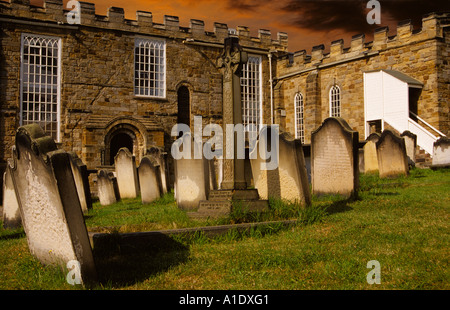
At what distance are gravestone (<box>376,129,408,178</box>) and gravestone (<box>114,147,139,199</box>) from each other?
25.5 ft

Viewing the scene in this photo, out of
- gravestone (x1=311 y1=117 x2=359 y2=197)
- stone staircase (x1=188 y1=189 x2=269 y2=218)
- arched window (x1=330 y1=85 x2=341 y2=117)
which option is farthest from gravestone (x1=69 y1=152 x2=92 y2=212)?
arched window (x1=330 y1=85 x2=341 y2=117)

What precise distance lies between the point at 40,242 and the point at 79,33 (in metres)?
20.8

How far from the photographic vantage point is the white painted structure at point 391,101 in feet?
69.3

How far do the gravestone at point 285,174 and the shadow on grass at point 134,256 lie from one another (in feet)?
9.96

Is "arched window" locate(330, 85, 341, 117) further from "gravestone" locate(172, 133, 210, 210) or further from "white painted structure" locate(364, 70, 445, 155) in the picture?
"gravestone" locate(172, 133, 210, 210)

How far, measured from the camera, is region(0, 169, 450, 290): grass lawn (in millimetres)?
4750

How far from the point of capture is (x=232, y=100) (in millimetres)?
8773

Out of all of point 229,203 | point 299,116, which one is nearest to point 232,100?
point 229,203

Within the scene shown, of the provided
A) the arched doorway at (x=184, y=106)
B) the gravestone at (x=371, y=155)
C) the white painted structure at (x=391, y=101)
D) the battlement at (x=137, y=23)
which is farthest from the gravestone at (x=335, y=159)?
the battlement at (x=137, y=23)

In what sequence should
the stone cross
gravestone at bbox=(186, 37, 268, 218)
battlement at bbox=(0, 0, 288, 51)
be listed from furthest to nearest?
1. battlement at bbox=(0, 0, 288, 51)
2. the stone cross
3. gravestone at bbox=(186, 37, 268, 218)

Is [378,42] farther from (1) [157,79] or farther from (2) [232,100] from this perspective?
(2) [232,100]

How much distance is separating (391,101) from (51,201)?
20459 millimetres
